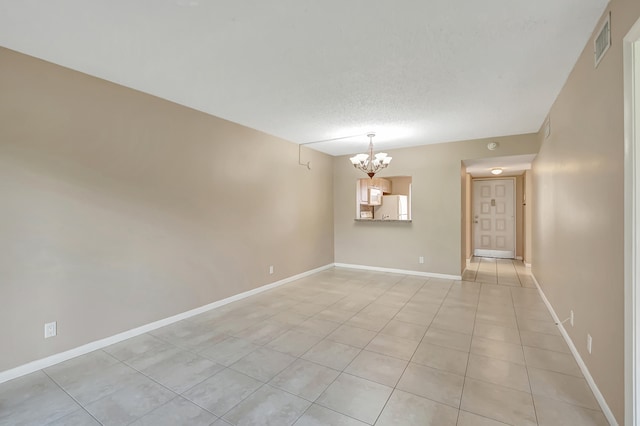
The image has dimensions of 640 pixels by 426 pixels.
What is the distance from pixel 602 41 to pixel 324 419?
2.93m

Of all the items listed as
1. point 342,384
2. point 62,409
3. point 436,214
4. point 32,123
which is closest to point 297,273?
point 436,214

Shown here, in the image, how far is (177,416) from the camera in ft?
5.87

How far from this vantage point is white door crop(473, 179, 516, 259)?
296 inches

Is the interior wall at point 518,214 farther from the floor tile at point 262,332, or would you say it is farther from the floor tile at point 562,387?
the floor tile at point 262,332

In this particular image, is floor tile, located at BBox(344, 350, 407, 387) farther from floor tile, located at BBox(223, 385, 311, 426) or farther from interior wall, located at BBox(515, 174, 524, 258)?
interior wall, located at BBox(515, 174, 524, 258)

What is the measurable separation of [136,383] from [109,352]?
72 centimetres

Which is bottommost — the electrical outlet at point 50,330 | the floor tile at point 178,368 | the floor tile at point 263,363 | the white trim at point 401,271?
the floor tile at point 178,368

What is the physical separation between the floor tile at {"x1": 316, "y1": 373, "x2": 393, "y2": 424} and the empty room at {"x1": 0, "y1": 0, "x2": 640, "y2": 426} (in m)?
0.02

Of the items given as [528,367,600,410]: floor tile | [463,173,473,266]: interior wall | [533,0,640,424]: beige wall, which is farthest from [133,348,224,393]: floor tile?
[463,173,473,266]: interior wall

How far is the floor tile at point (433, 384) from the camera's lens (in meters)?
1.96

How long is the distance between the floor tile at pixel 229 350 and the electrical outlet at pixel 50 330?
1221 millimetres

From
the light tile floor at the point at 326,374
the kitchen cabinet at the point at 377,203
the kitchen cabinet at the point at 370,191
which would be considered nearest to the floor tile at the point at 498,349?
the light tile floor at the point at 326,374

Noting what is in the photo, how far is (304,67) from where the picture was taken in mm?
2518

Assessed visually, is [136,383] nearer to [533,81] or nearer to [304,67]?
[304,67]
